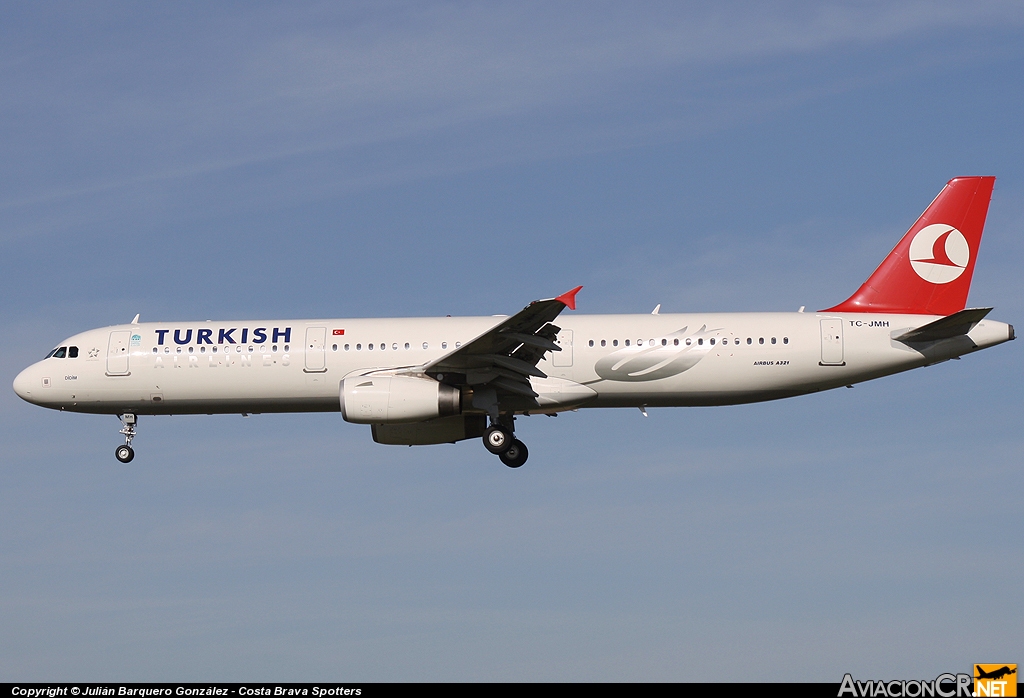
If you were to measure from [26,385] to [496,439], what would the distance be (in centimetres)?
1272

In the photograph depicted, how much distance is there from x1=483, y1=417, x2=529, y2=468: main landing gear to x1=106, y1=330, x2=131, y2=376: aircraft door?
31.6 feet

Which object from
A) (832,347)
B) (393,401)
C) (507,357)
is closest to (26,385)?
(393,401)

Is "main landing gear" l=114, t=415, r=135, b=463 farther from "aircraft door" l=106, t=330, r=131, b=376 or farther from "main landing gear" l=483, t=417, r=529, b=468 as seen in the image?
"main landing gear" l=483, t=417, r=529, b=468

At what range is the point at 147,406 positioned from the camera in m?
31.0

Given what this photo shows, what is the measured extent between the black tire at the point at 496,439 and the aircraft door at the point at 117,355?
9601 mm

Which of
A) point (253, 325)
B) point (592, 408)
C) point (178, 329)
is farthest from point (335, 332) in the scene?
point (592, 408)

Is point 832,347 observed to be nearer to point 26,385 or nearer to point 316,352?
point 316,352

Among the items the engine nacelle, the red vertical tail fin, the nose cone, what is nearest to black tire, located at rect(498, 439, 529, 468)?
the engine nacelle

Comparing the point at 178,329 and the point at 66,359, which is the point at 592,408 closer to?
the point at 178,329

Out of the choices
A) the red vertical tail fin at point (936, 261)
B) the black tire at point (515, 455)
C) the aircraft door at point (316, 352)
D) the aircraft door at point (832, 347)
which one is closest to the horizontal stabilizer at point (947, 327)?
the aircraft door at point (832, 347)

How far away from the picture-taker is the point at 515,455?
98.5ft

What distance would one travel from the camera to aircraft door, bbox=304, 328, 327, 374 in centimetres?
2995

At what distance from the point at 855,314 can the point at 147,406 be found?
60.2 ft

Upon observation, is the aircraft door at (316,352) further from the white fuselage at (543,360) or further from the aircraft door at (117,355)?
the aircraft door at (117,355)
